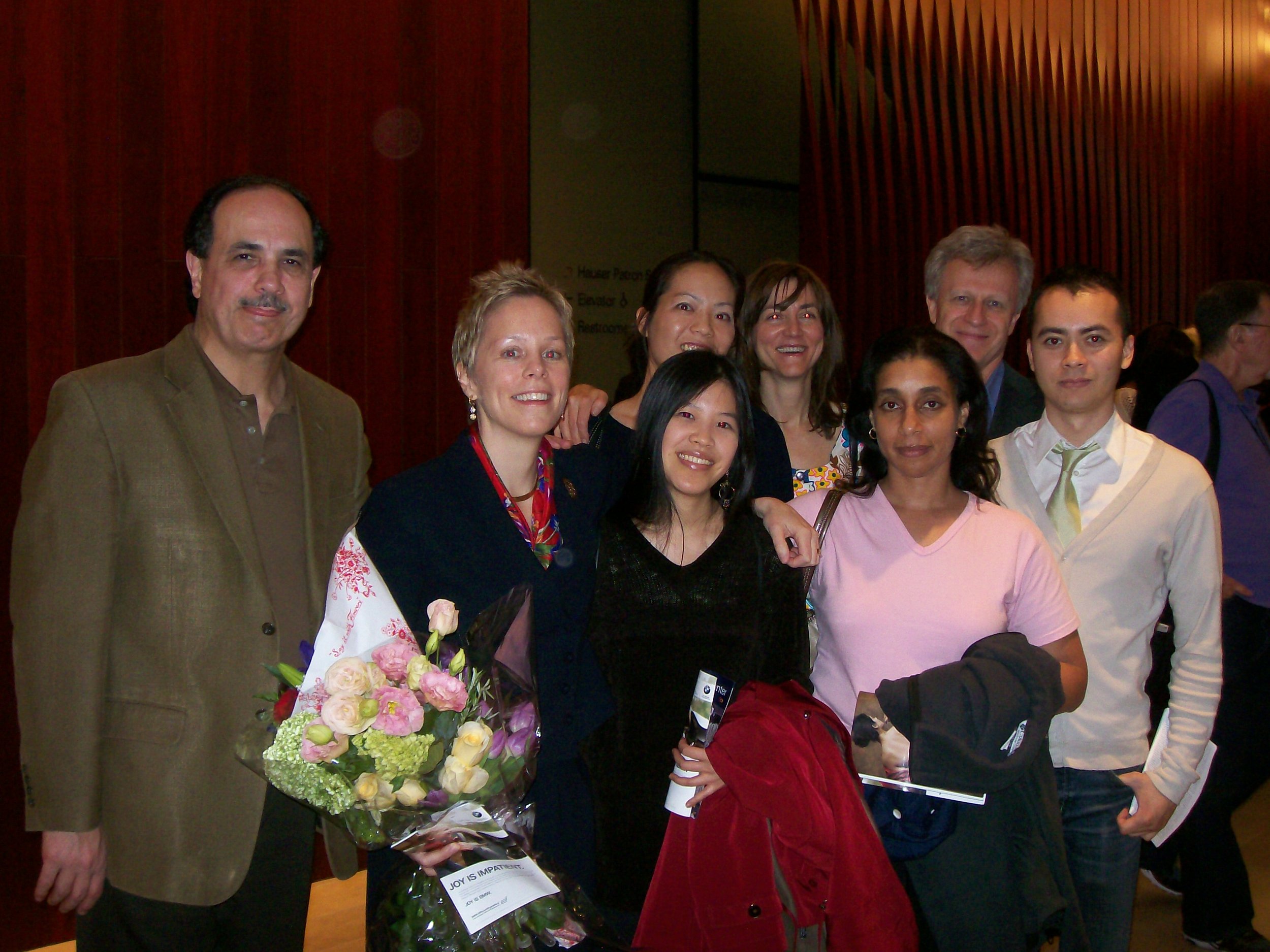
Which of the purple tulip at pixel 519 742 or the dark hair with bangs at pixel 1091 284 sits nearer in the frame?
the purple tulip at pixel 519 742

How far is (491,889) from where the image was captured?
1.31 meters

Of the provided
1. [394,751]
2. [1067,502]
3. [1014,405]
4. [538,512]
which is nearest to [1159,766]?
[1067,502]

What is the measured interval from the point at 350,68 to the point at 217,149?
0.60m

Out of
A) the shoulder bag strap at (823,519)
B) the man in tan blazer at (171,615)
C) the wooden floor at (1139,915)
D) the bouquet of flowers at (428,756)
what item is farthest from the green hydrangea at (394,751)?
the wooden floor at (1139,915)

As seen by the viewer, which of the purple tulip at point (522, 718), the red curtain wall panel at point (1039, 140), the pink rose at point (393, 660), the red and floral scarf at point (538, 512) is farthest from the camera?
the red curtain wall panel at point (1039, 140)

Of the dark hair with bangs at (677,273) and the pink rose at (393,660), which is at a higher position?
the dark hair with bangs at (677,273)

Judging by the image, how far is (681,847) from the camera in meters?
1.76

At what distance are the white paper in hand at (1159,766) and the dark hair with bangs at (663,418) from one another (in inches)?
42.6

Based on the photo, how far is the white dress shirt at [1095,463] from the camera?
2.14 m

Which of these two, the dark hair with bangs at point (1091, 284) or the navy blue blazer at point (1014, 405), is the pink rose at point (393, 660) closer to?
the dark hair with bangs at point (1091, 284)

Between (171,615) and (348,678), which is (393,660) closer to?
(348,678)

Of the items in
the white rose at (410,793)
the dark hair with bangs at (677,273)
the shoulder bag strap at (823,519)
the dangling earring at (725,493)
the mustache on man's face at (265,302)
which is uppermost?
the dark hair with bangs at (677,273)

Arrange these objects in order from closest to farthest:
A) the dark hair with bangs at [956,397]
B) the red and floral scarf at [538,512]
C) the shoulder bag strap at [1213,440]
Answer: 1. the red and floral scarf at [538,512]
2. the dark hair with bangs at [956,397]
3. the shoulder bag strap at [1213,440]

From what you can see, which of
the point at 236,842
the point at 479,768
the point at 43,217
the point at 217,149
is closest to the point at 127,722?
the point at 236,842
